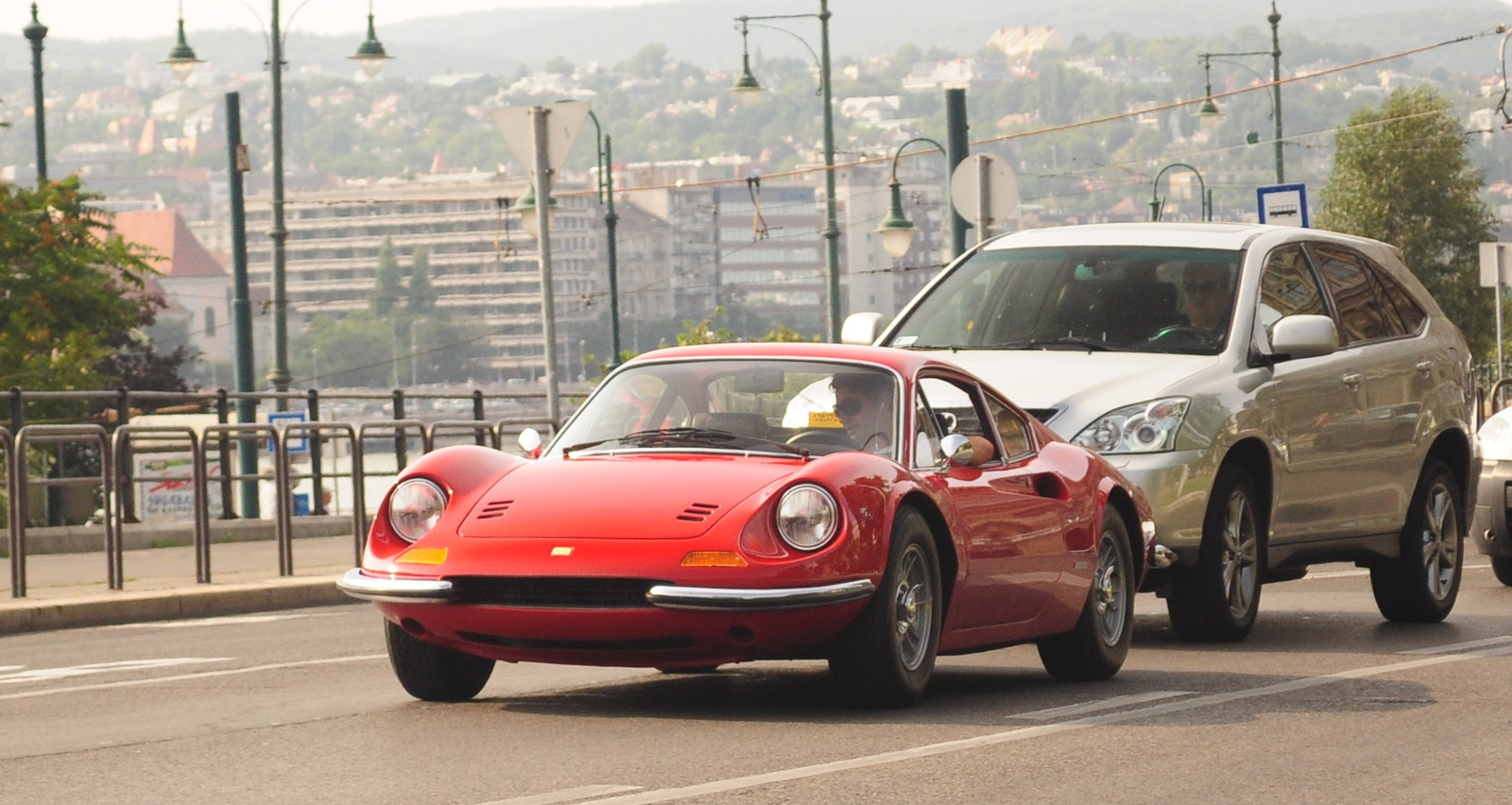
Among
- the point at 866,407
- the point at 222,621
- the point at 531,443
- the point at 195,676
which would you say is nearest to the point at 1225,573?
the point at 866,407

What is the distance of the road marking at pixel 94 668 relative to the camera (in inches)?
450

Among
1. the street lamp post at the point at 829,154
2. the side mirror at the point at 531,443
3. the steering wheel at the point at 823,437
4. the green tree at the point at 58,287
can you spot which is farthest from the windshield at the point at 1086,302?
the street lamp post at the point at 829,154

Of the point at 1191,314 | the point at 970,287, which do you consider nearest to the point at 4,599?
the point at 970,287

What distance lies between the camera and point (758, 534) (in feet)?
27.7

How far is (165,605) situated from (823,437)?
7.92 metres

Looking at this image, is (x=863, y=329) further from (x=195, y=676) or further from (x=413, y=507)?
(x=413, y=507)

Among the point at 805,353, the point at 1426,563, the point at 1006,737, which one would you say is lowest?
the point at 1006,737

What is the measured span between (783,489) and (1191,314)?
4.46 meters

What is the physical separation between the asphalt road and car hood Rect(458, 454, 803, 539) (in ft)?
2.04

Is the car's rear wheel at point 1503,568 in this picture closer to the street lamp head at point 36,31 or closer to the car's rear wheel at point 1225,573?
the car's rear wheel at point 1225,573

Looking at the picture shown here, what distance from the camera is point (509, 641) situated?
28.2 feet

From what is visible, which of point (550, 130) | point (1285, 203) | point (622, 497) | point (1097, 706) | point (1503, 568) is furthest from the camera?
point (1285, 203)

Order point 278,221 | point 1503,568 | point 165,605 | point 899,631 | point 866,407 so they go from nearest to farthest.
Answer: point 899,631 → point 866,407 → point 1503,568 → point 165,605 → point 278,221

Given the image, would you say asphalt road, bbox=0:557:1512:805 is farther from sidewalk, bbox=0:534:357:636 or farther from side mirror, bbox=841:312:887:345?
sidewalk, bbox=0:534:357:636
